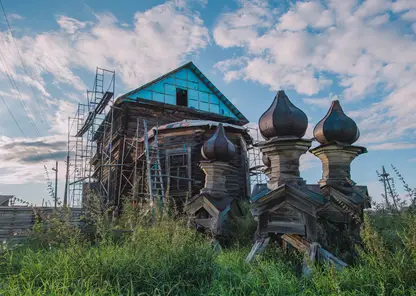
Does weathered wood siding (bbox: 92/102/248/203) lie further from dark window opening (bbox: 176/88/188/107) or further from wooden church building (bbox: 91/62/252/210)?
dark window opening (bbox: 176/88/188/107)

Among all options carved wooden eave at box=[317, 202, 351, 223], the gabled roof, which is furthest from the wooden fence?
the gabled roof

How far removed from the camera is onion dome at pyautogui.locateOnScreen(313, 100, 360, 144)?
4523 mm

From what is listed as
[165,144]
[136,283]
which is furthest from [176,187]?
[136,283]

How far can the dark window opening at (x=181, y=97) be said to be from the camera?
59.4 feet

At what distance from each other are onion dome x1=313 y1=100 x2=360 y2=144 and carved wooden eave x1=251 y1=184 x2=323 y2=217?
109 cm

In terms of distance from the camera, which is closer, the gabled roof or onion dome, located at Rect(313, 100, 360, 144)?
onion dome, located at Rect(313, 100, 360, 144)

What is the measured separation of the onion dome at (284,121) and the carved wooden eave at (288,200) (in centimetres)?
84

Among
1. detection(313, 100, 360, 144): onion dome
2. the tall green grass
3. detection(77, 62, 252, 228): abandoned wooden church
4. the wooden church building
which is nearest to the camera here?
the tall green grass

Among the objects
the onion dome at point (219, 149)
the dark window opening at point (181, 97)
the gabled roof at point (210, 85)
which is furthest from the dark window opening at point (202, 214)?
the dark window opening at point (181, 97)

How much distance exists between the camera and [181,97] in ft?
60.3

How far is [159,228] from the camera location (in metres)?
4.23

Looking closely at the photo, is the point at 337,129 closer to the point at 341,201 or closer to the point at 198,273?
the point at 341,201

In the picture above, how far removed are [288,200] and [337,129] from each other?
1495 millimetres

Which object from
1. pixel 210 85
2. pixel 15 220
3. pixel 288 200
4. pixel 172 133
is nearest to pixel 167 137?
pixel 172 133
